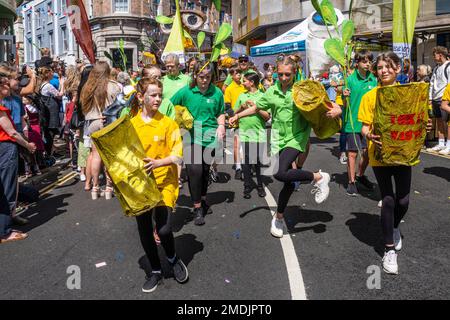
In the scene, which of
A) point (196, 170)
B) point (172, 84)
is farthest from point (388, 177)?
point (172, 84)

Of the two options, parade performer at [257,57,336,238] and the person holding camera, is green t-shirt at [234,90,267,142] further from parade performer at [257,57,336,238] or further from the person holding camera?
the person holding camera

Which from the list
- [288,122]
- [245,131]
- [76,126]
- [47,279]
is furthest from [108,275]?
[76,126]

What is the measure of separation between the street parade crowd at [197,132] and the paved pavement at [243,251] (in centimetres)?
22

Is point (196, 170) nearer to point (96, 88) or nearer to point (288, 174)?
point (288, 174)

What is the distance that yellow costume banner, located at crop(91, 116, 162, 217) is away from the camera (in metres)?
2.98

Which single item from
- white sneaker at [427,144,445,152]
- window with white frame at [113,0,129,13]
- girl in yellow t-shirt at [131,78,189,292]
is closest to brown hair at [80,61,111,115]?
girl in yellow t-shirt at [131,78,189,292]

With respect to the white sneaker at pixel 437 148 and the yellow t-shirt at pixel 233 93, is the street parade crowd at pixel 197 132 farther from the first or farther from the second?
the white sneaker at pixel 437 148

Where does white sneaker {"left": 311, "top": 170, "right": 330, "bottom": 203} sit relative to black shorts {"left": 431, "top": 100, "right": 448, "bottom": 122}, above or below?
below

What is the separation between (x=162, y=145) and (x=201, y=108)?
1876mm

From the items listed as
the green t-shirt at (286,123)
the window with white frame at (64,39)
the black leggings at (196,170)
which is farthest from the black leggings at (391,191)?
the window with white frame at (64,39)

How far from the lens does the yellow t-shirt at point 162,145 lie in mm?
3500

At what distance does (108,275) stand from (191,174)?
5.74 ft

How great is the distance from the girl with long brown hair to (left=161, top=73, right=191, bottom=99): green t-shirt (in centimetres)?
79
